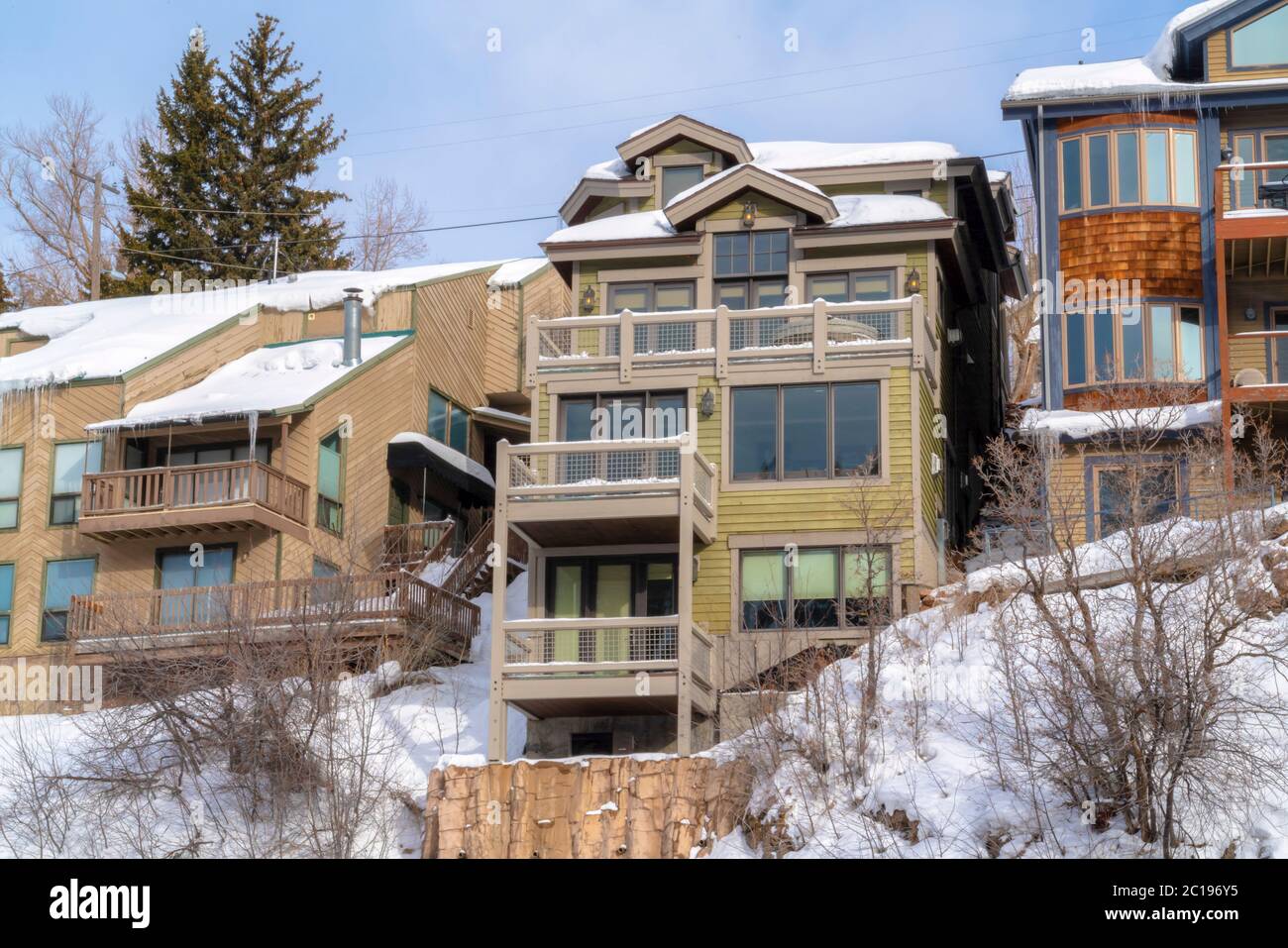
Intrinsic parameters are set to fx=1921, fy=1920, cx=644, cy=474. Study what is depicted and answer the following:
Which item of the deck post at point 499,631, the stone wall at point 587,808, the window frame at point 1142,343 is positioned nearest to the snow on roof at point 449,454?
the deck post at point 499,631

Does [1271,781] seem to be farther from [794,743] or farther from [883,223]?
[883,223]

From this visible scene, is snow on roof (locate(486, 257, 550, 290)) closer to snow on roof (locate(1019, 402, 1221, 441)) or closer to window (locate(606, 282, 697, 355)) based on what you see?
window (locate(606, 282, 697, 355))

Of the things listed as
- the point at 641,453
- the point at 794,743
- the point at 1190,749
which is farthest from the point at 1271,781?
the point at 641,453

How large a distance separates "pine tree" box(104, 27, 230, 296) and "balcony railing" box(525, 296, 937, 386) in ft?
89.1

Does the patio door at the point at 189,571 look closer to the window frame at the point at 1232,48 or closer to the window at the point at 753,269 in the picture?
the window at the point at 753,269

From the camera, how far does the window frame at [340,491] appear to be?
3994 cm

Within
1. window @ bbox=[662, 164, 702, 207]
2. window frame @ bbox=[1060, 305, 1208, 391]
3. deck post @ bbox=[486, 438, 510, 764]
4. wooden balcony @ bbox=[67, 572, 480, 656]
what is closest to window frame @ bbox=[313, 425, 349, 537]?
wooden balcony @ bbox=[67, 572, 480, 656]

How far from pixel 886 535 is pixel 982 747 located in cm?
587

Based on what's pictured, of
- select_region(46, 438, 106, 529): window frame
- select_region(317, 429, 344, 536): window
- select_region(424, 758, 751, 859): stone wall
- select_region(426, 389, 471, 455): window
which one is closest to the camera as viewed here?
select_region(424, 758, 751, 859): stone wall

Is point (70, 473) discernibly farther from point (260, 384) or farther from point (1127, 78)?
point (1127, 78)

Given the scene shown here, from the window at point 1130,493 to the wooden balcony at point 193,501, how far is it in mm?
15894

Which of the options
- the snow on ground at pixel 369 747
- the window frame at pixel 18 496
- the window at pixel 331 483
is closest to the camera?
the snow on ground at pixel 369 747

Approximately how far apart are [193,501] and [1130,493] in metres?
19.1

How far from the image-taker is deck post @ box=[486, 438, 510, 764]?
30.6 metres
